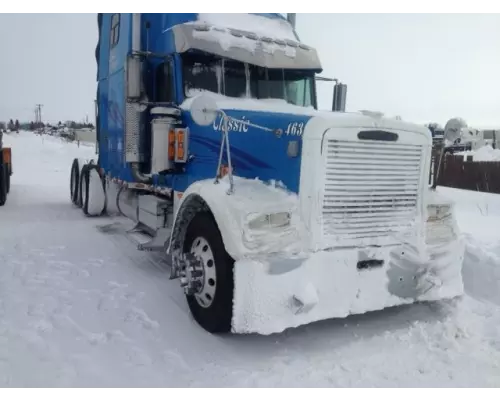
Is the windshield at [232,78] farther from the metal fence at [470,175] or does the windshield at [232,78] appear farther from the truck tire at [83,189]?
the metal fence at [470,175]

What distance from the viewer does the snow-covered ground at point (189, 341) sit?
3.39 m

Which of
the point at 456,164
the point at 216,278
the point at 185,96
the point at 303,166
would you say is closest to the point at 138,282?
the point at 216,278

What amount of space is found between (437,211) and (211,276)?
2.24 metres

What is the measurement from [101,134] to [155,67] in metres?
3.34

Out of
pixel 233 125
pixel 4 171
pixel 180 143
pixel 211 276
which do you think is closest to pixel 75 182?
pixel 4 171

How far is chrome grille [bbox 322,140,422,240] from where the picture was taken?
393 cm

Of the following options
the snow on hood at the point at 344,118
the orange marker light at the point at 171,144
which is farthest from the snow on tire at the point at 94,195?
the snow on hood at the point at 344,118

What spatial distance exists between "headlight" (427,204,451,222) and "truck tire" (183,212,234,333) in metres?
1.98

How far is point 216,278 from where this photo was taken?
397cm

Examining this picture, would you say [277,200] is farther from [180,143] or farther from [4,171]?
[4,171]

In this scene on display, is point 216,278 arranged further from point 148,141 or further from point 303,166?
point 148,141

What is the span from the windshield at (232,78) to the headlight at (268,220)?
7.51 ft

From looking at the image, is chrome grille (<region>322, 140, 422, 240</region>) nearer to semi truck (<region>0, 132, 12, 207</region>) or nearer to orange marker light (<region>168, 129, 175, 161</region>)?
orange marker light (<region>168, 129, 175, 161</region>)

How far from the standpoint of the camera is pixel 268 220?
3.81 m
